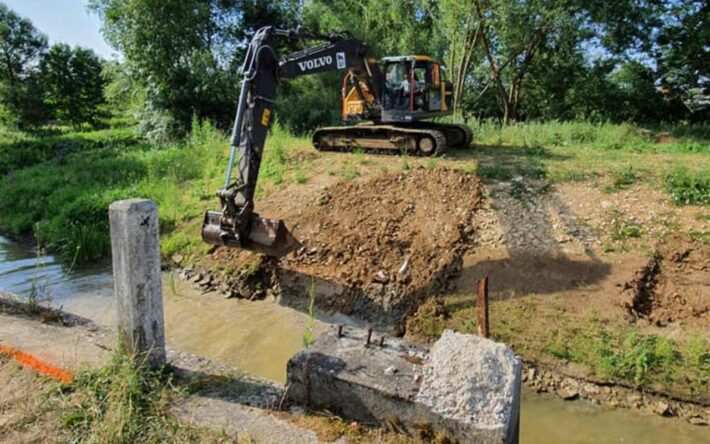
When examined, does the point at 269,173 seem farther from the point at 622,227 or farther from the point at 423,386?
the point at 423,386

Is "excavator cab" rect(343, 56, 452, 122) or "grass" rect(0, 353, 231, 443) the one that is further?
"excavator cab" rect(343, 56, 452, 122)

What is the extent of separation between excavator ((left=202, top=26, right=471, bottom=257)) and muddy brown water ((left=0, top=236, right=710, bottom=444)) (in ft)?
2.97

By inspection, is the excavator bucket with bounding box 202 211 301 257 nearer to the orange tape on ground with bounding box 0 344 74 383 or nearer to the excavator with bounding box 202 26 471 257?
the excavator with bounding box 202 26 471 257

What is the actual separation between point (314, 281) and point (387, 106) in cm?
524

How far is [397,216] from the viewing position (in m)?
7.66

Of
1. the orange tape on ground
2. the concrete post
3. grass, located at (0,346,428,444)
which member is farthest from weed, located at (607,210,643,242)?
the orange tape on ground

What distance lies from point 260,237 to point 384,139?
17.5 ft

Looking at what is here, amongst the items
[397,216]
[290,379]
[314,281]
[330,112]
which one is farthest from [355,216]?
[330,112]

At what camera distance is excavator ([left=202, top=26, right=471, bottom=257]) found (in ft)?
20.7

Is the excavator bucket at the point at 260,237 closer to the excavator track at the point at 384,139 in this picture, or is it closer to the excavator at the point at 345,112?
the excavator at the point at 345,112

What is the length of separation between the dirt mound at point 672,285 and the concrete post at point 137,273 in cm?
483

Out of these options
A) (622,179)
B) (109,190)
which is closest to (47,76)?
(109,190)

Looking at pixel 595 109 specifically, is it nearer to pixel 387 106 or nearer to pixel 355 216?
pixel 387 106

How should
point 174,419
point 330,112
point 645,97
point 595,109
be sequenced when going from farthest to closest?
1. point 595,109
2. point 645,97
3. point 330,112
4. point 174,419
